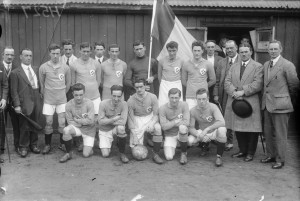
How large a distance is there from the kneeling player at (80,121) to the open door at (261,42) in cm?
367

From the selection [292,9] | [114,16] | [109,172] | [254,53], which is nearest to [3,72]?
[109,172]

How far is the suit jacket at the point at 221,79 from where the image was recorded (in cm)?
609

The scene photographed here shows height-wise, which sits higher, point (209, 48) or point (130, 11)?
point (130, 11)

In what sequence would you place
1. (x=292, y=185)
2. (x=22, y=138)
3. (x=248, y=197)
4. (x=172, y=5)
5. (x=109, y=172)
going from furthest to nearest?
(x=172, y=5)
(x=22, y=138)
(x=109, y=172)
(x=292, y=185)
(x=248, y=197)

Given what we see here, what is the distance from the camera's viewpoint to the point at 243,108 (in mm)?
5648

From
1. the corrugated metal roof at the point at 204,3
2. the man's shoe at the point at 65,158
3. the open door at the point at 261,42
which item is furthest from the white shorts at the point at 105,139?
the open door at the point at 261,42

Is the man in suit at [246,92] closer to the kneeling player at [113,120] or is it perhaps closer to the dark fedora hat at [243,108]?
the dark fedora hat at [243,108]

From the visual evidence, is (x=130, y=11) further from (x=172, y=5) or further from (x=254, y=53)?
(x=254, y=53)

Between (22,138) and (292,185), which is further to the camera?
(22,138)

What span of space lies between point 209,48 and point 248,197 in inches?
117

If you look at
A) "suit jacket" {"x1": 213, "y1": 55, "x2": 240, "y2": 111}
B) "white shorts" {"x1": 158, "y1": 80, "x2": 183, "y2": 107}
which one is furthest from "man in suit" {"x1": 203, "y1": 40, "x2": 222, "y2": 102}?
"white shorts" {"x1": 158, "y1": 80, "x2": 183, "y2": 107}

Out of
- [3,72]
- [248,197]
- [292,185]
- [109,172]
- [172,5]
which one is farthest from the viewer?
[172,5]

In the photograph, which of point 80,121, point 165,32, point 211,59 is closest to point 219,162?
point 211,59

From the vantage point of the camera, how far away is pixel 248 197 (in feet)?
14.0
